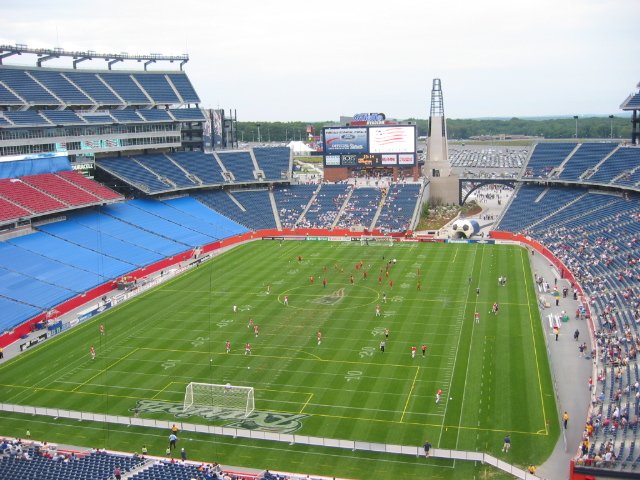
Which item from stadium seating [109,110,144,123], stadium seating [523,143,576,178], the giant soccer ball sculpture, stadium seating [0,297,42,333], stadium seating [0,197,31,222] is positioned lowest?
stadium seating [0,297,42,333]

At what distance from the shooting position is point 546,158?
85125 millimetres

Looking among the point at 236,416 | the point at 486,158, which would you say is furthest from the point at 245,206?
the point at 486,158

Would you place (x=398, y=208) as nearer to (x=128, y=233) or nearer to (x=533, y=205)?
(x=533, y=205)

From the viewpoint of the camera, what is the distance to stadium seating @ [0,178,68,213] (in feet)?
192

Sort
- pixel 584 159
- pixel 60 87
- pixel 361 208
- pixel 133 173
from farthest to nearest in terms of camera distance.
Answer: pixel 361 208, pixel 584 159, pixel 133 173, pixel 60 87

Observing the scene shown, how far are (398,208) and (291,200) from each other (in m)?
14.1

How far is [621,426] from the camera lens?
26.6 meters

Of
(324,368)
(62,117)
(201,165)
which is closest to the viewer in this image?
(324,368)

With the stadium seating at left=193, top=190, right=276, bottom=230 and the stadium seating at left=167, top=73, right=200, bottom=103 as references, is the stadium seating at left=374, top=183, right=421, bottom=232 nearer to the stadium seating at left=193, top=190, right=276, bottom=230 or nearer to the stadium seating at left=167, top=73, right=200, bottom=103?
the stadium seating at left=193, top=190, right=276, bottom=230

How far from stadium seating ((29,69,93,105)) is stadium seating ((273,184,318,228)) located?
2550 centimetres

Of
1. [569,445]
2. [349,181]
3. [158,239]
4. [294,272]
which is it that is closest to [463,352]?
[569,445]

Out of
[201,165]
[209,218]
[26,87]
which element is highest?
[26,87]

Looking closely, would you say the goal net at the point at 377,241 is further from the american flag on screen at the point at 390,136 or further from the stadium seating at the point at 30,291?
the stadium seating at the point at 30,291

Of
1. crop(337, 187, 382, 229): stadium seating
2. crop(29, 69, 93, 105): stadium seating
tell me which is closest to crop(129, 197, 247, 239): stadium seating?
crop(337, 187, 382, 229): stadium seating
